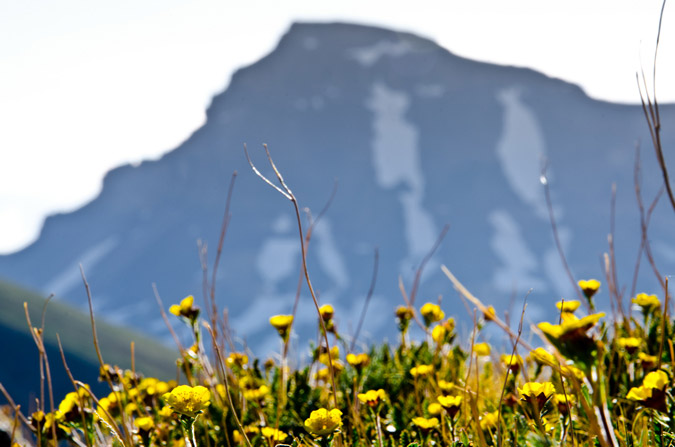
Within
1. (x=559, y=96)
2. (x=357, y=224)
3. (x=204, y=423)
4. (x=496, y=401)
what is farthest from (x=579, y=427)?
(x=559, y=96)

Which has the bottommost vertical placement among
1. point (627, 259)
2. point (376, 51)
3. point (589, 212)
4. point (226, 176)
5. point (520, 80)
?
point (627, 259)

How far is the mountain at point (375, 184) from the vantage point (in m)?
86.9

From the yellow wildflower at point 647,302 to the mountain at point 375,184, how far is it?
85.2 m

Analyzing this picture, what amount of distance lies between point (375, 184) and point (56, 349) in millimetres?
77112

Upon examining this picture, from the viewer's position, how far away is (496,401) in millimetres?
1758

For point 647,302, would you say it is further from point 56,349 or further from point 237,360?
point 56,349

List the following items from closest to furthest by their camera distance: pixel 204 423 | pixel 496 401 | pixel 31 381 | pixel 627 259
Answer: pixel 204 423 < pixel 496 401 < pixel 31 381 < pixel 627 259

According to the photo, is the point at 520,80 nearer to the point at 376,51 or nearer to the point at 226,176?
the point at 376,51

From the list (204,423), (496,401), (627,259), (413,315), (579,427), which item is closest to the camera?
(579,427)

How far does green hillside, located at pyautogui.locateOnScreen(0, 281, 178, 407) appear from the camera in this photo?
19.5 m

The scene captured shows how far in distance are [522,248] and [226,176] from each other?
5234 centimetres

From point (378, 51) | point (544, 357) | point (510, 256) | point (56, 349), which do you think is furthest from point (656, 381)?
point (378, 51)

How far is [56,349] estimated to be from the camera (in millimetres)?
20219

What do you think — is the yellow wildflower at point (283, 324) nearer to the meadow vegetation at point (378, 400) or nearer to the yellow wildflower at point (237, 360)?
the meadow vegetation at point (378, 400)
